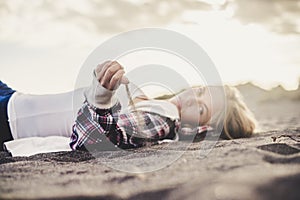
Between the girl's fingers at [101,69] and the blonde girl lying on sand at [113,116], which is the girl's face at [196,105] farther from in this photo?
the girl's fingers at [101,69]

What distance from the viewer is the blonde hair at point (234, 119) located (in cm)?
158

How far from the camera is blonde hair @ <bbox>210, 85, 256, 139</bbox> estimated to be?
5.17ft

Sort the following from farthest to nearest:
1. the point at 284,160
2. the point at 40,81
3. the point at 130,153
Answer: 1. the point at 40,81
2. the point at 130,153
3. the point at 284,160


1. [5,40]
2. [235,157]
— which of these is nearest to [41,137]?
[5,40]

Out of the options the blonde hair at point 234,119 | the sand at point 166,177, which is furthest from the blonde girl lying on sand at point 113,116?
the sand at point 166,177

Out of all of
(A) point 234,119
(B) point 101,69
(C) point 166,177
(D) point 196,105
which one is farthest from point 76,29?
(C) point 166,177

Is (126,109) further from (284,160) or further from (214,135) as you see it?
(284,160)

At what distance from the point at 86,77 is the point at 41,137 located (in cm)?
26

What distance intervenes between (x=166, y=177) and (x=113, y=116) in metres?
0.61

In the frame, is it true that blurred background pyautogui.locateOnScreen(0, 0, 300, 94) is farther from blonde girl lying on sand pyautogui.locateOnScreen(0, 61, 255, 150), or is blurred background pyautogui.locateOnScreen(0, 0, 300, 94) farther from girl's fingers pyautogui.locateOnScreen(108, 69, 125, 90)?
girl's fingers pyautogui.locateOnScreen(108, 69, 125, 90)

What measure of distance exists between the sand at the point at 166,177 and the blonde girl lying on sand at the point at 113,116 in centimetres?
23

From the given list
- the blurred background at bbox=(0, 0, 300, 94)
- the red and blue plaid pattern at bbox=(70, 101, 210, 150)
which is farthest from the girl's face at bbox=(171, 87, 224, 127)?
the red and blue plaid pattern at bbox=(70, 101, 210, 150)

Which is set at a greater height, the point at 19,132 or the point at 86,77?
the point at 86,77

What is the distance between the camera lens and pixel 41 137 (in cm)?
146
